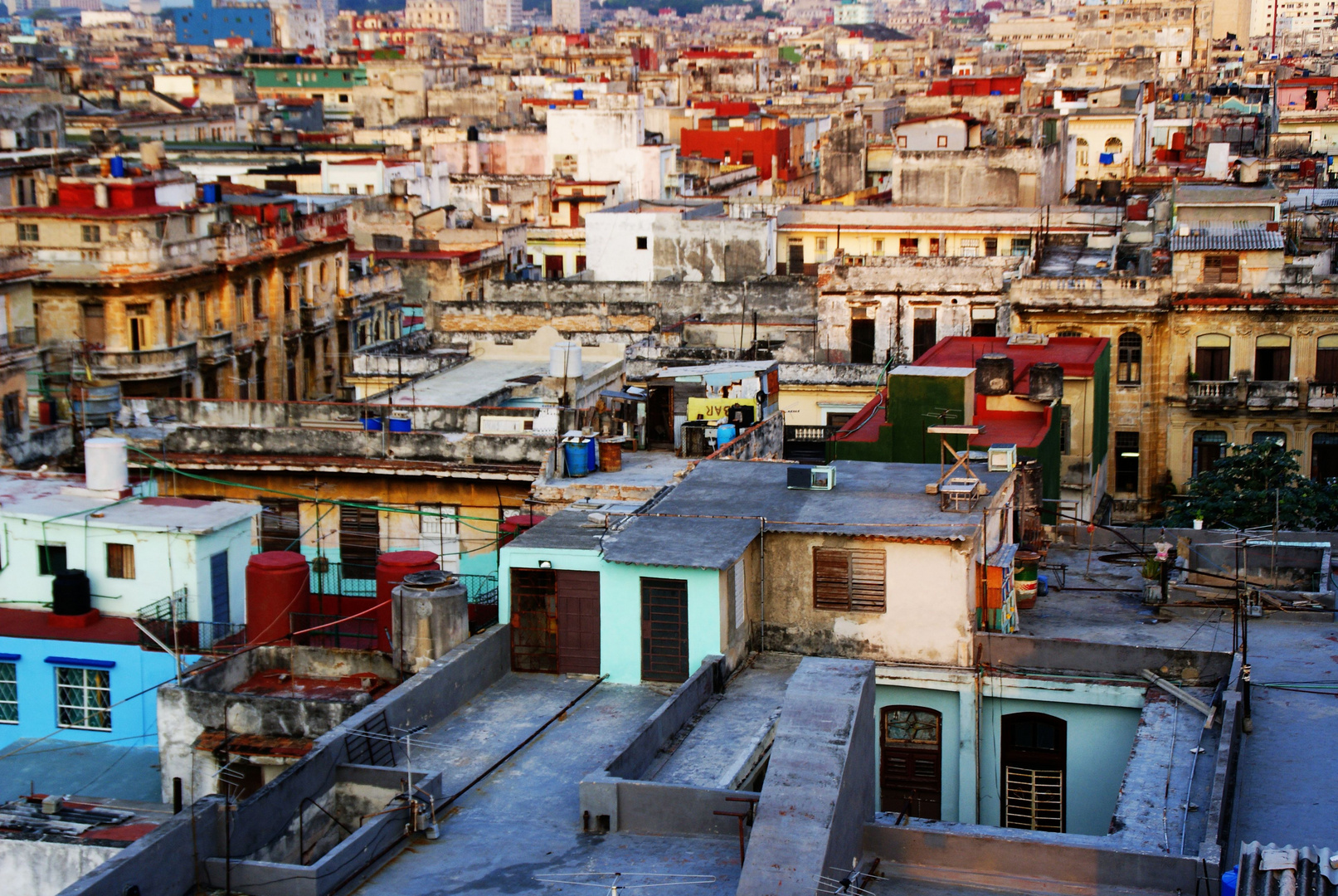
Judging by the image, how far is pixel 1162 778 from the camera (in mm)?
22188

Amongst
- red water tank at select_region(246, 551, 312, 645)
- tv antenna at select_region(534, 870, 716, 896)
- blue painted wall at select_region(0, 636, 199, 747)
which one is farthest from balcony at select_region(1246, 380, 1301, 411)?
tv antenna at select_region(534, 870, 716, 896)

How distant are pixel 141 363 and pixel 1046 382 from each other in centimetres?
2947

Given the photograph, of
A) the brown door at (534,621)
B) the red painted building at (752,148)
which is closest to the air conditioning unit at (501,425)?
the brown door at (534,621)

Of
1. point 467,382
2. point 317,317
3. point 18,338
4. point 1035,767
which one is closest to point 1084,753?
point 1035,767

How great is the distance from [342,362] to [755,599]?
41.5 m

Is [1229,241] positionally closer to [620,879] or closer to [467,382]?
[467,382]

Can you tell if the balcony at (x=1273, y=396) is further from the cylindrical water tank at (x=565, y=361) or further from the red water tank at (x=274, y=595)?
the red water tank at (x=274, y=595)

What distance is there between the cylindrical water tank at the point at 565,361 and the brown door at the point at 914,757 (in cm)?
1623

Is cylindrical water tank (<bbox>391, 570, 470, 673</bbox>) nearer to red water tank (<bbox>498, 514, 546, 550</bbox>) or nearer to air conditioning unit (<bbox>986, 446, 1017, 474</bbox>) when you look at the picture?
red water tank (<bbox>498, 514, 546, 550</bbox>)

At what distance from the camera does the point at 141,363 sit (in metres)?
54.5

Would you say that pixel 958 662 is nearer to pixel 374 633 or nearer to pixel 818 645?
pixel 818 645

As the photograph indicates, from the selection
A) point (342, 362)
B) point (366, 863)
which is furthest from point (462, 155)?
point (366, 863)

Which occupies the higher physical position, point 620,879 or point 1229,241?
point 1229,241

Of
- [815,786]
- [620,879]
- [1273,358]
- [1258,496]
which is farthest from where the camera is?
A: [1273,358]
